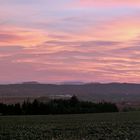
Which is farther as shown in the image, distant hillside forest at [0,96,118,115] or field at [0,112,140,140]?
distant hillside forest at [0,96,118,115]

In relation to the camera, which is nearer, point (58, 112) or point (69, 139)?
point (69, 139)

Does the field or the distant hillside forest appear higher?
the distant hillside forest

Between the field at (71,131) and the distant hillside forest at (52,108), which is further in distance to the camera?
the distant hillside forest at (52,108)

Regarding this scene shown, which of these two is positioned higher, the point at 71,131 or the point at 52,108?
the point at 52,108

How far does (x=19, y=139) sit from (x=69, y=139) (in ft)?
16.1

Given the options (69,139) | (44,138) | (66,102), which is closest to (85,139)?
(69,139)

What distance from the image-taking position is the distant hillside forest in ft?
419

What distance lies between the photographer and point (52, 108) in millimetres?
130500

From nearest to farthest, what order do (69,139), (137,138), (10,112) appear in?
(69,139) → (137,138) → (10,112)

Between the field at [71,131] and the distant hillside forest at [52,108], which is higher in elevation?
the distant hillside forest at [52,108]

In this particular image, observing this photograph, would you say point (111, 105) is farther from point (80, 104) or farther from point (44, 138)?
point (44, 138)

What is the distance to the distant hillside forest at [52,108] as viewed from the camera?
128 m

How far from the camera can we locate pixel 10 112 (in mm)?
127688

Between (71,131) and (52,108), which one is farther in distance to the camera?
(52,108)
